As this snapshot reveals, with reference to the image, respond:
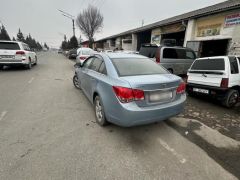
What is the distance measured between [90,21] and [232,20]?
33.4 meters

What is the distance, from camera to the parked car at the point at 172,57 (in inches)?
308

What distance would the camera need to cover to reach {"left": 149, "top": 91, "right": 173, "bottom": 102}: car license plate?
9.29 feet

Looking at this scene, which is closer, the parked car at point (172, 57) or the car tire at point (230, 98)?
the car tire at point (230, 98)

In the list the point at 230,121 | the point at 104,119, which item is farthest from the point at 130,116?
the point at 230,121

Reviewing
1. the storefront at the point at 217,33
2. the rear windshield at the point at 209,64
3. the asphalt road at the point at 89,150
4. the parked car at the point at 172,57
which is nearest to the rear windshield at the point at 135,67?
the asphalt road at the point at 89,150

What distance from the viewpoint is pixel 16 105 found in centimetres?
449

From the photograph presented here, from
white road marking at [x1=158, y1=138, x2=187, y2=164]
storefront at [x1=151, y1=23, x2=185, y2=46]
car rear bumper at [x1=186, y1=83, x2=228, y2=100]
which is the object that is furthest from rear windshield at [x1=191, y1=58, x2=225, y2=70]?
storefront at [x1=151, y1=23, x2=185, y2=46]

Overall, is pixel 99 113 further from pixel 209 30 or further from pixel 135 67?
pixel 209 30

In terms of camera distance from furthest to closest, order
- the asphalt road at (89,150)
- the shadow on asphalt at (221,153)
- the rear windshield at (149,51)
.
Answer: the rear windshield at (149,51), the shadow on asphalt at (221,153), the asphalt road at (89,150)

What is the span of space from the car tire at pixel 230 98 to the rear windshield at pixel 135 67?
2537 millimetres

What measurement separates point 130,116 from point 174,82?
1147 mm

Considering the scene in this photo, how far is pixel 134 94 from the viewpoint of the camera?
2.69 meters

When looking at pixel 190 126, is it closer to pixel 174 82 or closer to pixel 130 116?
pixel 174 82

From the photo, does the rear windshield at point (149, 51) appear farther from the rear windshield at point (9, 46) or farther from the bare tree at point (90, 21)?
the bare tree at point (90, 21)
